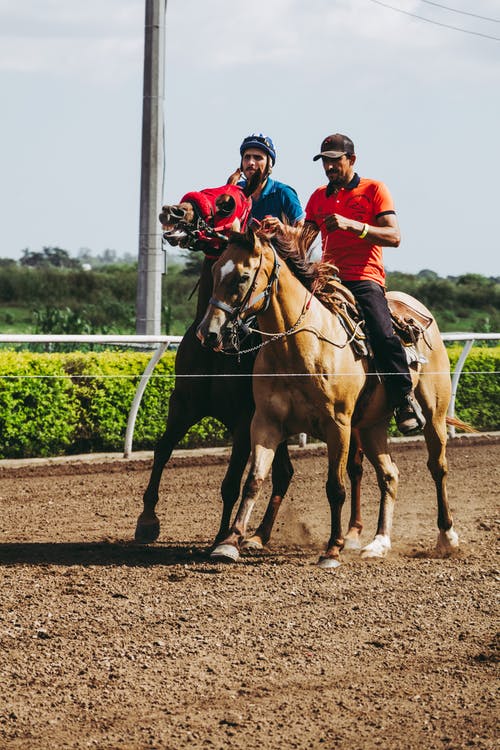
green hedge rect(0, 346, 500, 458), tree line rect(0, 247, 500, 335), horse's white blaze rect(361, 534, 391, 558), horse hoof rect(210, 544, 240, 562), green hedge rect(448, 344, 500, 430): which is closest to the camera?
horse hoof rect(210, 544, 240, 562)

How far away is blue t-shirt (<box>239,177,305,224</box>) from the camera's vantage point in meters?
7.77

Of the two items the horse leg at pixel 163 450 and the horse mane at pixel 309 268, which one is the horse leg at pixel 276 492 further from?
the horse mane at pixel 309 268

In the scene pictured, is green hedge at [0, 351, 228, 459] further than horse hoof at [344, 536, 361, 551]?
Yes

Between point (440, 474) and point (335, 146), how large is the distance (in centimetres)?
240

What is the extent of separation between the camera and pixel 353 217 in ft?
25.0

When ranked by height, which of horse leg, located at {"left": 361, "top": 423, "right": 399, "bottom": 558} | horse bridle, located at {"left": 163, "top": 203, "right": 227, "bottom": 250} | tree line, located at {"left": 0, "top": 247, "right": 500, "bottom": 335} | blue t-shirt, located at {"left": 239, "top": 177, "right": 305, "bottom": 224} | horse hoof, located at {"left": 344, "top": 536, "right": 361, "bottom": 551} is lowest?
tree line, located at {"left": 0, "top": 247, "right": 500, "bottom": 335}

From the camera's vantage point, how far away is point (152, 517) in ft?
26.1

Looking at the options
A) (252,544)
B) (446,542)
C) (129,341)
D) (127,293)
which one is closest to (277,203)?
(252,544)

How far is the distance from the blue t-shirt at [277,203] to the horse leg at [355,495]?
1.56 meters

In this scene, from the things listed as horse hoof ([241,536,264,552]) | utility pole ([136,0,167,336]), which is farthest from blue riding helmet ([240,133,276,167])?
utility pole ([136,0,167,336])

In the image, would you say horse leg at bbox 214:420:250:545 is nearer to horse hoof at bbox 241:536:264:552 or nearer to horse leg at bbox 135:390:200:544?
horse hoof at bbox 241:536:264:552

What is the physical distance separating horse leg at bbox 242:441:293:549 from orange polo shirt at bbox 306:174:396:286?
1.27m

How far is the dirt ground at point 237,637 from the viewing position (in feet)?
15.0

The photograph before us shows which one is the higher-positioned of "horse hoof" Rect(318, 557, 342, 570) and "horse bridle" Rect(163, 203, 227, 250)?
"horse bridle" Rect(163, 203, 227, 250)
